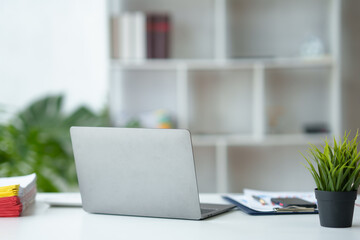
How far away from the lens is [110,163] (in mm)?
1393

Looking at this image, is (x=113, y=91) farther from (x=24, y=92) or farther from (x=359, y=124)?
(x=359, y=124)

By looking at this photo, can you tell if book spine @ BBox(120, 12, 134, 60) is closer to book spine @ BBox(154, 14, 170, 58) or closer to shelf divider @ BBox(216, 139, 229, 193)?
book spine @ BBox(154, 14, 170, 58)

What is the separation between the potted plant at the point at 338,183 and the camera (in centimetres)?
121

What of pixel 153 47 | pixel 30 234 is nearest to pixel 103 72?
pixel 153 47

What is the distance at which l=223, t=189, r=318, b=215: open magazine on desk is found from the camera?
1412 millimetres

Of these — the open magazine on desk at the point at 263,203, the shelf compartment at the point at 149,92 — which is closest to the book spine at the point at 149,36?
the shelf compartment at the point at 149,92

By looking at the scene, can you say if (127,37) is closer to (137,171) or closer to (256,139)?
(256,139)

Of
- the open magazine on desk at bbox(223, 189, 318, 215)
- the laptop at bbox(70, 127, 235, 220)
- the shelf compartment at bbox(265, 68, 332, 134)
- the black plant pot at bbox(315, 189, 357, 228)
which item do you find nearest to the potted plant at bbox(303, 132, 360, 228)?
the black plant pot at bbox(315, 189, 357, 228)

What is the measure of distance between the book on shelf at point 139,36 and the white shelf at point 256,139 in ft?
2.05

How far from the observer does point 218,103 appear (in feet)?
12.0

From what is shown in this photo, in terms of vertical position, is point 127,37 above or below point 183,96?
above

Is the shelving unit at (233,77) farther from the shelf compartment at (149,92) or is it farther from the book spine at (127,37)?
the book spine at (127,37)

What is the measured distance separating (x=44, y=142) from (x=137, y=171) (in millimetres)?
2311

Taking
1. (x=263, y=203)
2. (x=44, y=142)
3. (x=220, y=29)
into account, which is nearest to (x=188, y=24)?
(x=220, y=29)
